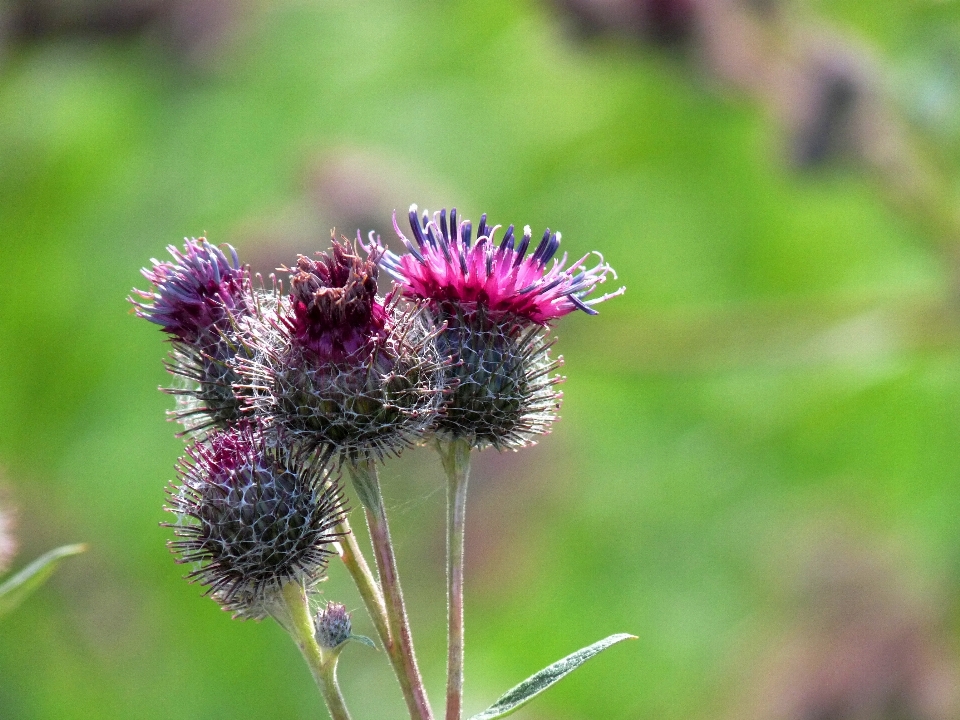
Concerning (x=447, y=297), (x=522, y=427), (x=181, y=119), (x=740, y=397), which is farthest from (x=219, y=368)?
(x=181, y=119)

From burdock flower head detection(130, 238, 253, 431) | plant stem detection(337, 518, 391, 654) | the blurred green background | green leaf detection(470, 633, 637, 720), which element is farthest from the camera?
the blurred green background

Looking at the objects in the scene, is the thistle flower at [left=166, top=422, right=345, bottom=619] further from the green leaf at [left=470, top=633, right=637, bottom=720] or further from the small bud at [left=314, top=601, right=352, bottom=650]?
the green leaf at [left=470, top=633, right=637, bottom=720]

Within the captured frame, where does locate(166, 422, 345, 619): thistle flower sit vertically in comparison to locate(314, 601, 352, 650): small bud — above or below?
above

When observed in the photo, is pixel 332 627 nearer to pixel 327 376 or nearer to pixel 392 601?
pixel 392 601

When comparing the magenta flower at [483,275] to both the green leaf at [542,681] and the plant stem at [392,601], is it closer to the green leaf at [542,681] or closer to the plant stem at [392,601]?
the plant stem at [392,601]

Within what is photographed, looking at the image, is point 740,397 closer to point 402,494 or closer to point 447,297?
point 402,494

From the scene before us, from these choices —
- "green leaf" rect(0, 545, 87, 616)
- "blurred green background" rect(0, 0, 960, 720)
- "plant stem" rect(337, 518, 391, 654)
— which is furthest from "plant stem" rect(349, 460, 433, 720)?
"blurred green background" rect(0, 0, 960, 720)
